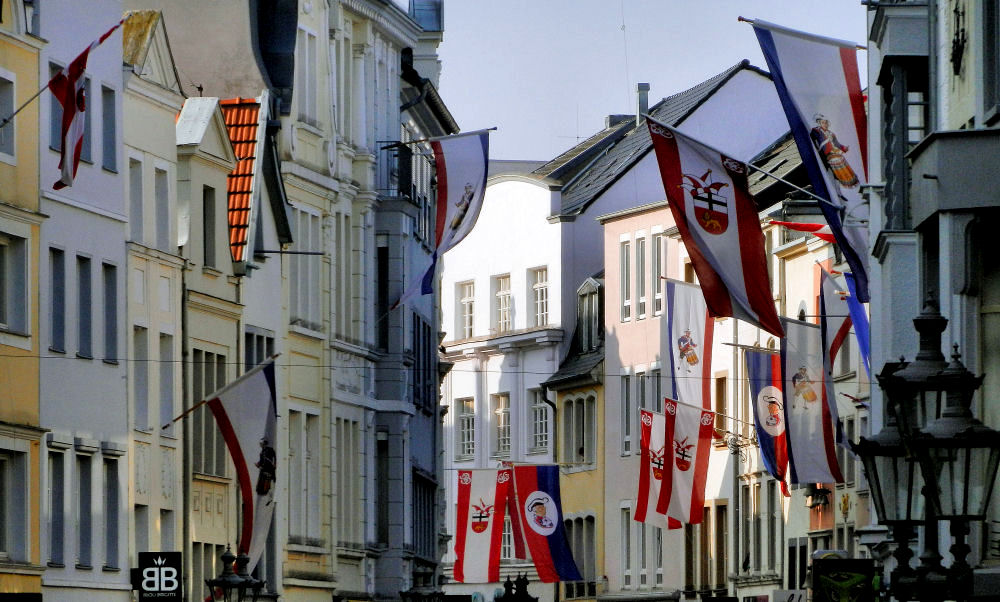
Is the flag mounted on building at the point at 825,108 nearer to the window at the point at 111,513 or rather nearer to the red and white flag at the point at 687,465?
the window at the point at 111,513

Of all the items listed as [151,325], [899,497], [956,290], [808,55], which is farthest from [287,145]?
[899,497]

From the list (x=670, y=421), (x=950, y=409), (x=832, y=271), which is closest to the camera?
(x=950, y=409)

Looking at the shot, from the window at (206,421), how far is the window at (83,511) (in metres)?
4.89

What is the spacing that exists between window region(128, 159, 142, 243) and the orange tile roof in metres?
4.40

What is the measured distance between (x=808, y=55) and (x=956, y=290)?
8892 mm

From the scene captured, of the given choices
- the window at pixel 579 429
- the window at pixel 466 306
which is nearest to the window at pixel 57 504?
the window at pixel 579 429

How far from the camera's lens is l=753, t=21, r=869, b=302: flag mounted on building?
95.6 ft

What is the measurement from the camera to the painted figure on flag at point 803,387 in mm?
41344

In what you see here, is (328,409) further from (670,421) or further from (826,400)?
(826,400)

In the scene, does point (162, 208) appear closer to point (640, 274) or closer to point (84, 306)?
point (84, 306)

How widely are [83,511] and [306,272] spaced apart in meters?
13.3

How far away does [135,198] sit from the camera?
41.1m

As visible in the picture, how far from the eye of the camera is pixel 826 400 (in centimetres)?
4028

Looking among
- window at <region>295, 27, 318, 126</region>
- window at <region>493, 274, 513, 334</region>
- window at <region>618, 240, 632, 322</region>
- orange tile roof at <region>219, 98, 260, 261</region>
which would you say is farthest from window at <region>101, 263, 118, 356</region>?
window at <region>493, 274, 513, 334</region>
